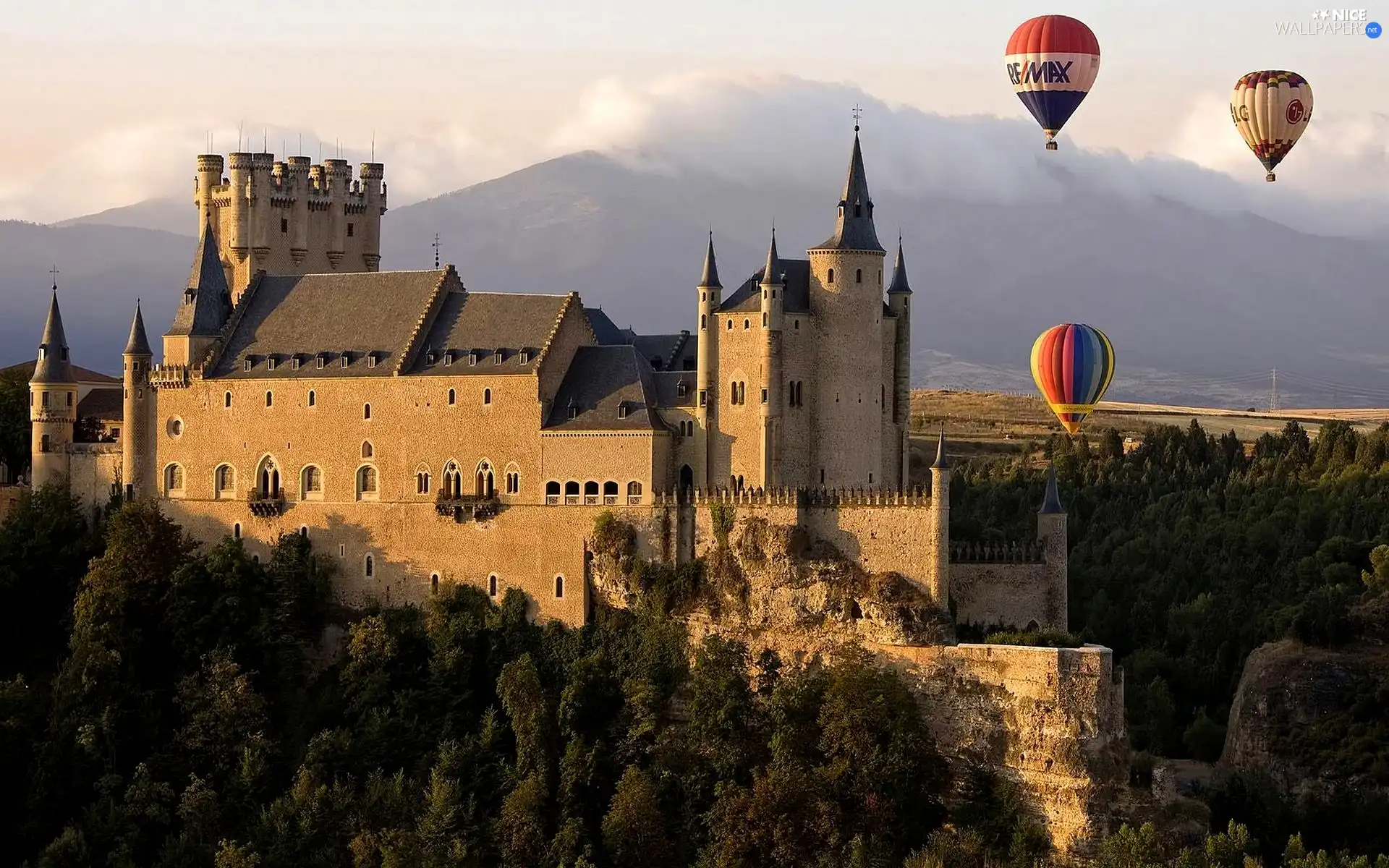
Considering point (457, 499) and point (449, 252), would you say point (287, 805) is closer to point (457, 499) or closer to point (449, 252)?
point (457, 499)

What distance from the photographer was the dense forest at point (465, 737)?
69.4 metres

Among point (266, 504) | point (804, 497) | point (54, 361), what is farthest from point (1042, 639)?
point (54, 361)

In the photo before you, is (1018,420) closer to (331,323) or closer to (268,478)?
(331,323)

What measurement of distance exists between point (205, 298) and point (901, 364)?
24.9 metres

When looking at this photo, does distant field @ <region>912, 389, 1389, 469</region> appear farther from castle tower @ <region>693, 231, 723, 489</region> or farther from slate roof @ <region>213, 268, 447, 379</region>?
castle tower @ <region>693, 231, 723, 489</region>

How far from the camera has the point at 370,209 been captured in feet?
301

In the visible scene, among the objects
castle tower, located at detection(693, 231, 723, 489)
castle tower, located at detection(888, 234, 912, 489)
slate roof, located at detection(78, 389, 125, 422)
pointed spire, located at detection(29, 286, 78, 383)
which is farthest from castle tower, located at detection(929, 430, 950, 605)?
pointed spire, located at detection(29, 286, 78, 383)

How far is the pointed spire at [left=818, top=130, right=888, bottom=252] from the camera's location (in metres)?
75.3

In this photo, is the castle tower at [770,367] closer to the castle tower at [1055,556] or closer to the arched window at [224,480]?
the castle tower at [1055,556]

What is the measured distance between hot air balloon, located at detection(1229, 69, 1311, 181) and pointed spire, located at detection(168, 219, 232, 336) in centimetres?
3556

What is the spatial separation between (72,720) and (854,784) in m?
24.6

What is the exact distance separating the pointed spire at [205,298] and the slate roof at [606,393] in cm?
1405

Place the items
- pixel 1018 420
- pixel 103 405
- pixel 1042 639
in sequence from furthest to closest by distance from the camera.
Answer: pixel 1018 420
pixel 103 405
pixel 1042 639

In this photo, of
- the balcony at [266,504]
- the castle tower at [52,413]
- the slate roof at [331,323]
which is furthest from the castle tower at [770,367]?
the castle tower at [52,413]
